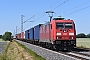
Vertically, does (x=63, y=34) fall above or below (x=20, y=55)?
above

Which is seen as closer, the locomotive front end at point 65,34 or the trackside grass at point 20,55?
the trackside grass at point 20,55

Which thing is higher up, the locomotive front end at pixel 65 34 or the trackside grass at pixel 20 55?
the locomotive front end at pixel 65 34

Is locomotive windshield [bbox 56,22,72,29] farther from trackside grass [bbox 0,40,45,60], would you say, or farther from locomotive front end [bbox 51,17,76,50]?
trackside grass [bbox 0,40,45,60]

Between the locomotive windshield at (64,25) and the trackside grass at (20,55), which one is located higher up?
the locomotive windshield at (64,25)

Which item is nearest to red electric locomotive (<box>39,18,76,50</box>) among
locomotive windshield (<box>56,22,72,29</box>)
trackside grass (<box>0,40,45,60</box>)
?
locomotive windshield (<box>56,22,72,29</box>)

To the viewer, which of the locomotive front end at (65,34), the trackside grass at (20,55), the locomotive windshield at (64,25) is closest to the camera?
the trackside grass at (20,55)

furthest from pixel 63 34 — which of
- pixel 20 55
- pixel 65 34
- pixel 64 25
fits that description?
pixel 20 55

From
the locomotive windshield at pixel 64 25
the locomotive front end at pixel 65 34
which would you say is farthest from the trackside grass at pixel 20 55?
the locomotive windshield at pixel 64 25

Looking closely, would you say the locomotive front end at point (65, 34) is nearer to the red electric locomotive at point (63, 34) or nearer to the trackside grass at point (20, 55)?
the red electric locomotive at point (63, 34)

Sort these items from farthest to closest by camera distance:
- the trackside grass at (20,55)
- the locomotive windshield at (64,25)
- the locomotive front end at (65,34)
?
the locomotive windshield at (64,25), the locomotive front end at (65,34), the trackside grass at (20,55)

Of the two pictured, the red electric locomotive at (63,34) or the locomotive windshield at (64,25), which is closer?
the red electric locomotive at (63,34)

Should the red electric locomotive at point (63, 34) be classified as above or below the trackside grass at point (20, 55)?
above

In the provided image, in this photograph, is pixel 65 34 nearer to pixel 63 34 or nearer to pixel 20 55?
pixel 63 34

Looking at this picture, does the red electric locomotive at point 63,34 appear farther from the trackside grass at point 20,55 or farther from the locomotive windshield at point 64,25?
the trackside grass at point 20,55
